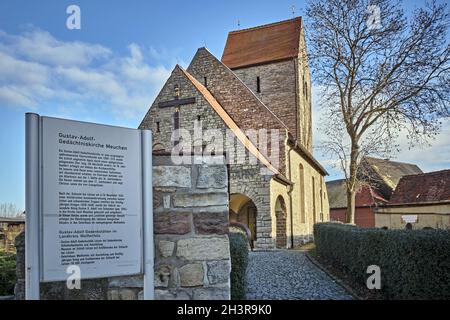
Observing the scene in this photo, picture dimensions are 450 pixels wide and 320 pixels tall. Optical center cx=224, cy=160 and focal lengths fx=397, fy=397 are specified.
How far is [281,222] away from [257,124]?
4689 millimetres

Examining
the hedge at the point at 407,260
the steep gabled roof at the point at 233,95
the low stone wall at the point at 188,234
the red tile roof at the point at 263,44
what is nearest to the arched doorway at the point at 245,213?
the steep gabled roof at the point at 233,95

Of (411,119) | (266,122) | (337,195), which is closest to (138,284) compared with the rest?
(266,122)

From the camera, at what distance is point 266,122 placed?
18484 millimetres

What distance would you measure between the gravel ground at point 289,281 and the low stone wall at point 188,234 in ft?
13.5

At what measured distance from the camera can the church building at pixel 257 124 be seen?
1577 centimetres

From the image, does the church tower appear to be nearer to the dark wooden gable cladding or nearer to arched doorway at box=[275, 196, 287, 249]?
arched doorway at box=[275, 196, 287, 249]

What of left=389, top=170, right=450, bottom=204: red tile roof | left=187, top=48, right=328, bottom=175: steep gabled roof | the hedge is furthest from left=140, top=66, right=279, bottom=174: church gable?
left=389, top=170, right=450, bottom=204: red tile roof

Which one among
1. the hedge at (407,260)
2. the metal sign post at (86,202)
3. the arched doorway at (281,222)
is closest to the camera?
the metal sign post at (86,202)

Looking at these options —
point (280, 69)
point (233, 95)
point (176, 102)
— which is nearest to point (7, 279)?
point (176, 102)

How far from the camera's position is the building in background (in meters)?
22.8

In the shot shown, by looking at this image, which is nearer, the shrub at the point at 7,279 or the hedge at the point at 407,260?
the hedge at the point at 407,260

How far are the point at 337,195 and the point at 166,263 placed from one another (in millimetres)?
34405

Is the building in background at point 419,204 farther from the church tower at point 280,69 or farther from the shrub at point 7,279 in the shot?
the shrub at point 7,279
